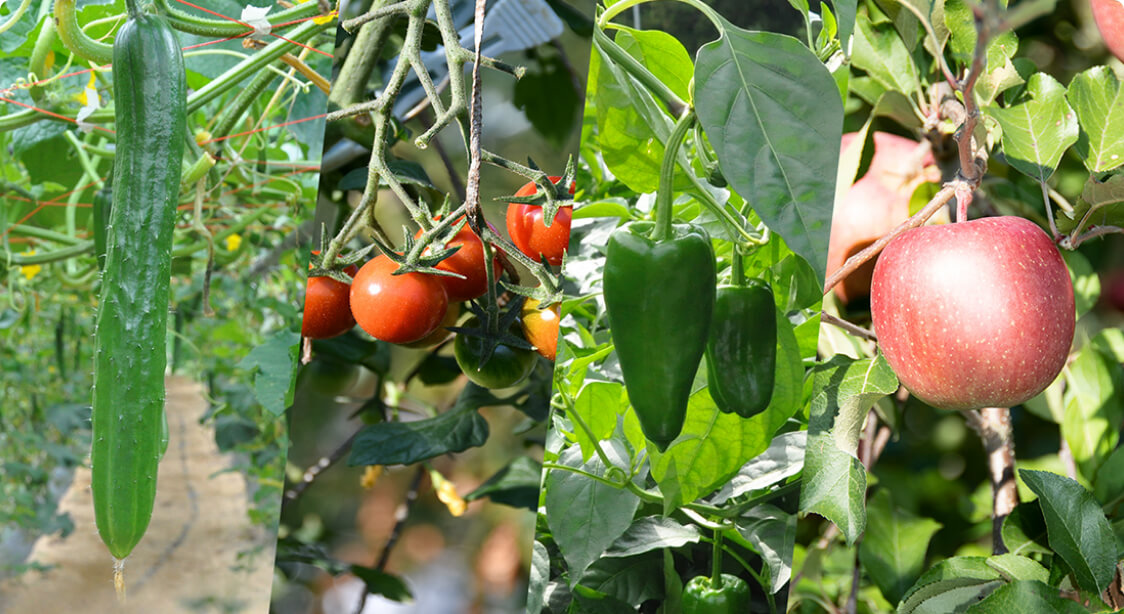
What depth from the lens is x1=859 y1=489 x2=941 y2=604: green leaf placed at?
51cm

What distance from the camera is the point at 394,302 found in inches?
13.9

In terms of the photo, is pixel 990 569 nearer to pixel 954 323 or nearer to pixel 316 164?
pixel 954 323

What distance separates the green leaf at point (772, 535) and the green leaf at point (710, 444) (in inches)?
0.9

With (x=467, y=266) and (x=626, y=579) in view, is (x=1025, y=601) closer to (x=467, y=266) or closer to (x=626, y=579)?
(x=626, y=579)

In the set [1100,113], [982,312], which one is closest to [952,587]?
[982,312]

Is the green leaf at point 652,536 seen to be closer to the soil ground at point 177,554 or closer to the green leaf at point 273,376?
the green leaf at point 273,376

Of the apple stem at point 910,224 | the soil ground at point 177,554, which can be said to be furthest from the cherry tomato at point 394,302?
the soil ground at point 177,554

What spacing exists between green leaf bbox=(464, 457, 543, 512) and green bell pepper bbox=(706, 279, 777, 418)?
9 centimetres

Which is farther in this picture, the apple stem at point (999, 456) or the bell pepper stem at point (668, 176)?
the apple stem at point (999, 456)

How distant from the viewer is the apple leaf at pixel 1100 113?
16.6 inches

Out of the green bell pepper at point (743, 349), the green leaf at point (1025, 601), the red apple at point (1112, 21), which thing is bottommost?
the green leaf at point (1025, 601)

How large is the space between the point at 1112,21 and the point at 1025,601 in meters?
0.31

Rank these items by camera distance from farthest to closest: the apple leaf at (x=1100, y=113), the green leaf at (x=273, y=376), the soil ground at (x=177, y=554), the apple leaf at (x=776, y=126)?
1. the soil ground at (x=177, y=554)
2. the green leaf at (x=273, y=376)
3. the apple leaf at (x=1100, y=113)
4. the apple leaf at (x=776, y=126)

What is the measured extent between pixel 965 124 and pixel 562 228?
223 mm
